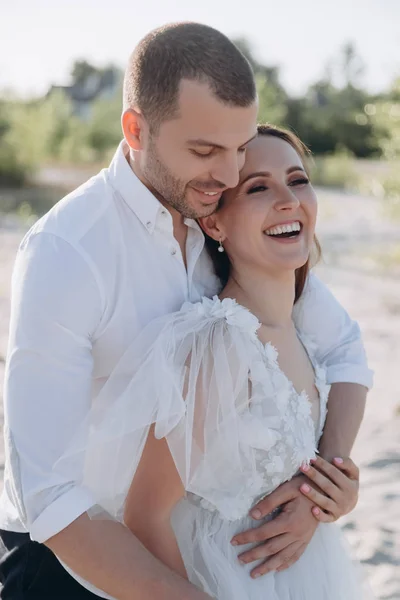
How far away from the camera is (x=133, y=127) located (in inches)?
80.5

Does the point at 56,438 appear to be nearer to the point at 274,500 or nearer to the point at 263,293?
the point at 274,500

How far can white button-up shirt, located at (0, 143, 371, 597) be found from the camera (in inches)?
70.0

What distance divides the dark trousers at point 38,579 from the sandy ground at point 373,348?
1705 millimetres

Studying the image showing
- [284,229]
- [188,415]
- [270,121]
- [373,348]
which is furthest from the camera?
[270,121]

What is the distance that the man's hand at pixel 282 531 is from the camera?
6.62 feet

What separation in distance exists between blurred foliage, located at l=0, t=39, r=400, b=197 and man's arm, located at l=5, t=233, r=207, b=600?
22.5 feet

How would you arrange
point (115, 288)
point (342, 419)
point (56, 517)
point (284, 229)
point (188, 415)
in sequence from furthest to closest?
point (342, 419), point (284, 229), point (115, 288), point (188, 415), point (56, 517)

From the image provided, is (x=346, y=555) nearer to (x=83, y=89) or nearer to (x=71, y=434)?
(x=71, y=434)

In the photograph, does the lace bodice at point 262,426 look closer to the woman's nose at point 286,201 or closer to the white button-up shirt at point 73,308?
the white button-up shirt at point 73,308

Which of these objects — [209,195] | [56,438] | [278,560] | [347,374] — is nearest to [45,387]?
[56,438]

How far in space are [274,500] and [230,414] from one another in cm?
30

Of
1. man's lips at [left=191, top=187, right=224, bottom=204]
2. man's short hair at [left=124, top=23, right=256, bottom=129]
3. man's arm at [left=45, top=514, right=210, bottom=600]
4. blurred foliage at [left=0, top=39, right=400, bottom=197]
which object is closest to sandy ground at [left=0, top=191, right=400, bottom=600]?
blurred foliage at [left=0, top=39, right=400, bottom=197]

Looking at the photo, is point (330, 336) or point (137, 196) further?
point (330, 336)

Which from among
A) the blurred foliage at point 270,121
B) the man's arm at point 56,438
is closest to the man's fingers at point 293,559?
the man's arm at point 56,438
